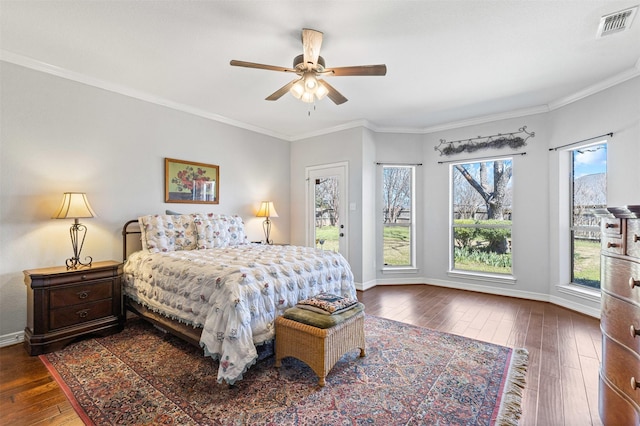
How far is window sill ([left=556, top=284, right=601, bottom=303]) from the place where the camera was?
3.65 meters

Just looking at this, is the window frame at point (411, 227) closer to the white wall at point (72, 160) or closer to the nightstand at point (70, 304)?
the white wall at point (72, 160)

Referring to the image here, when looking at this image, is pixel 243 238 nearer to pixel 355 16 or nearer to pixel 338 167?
pixel 338 167

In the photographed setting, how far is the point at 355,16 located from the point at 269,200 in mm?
3623

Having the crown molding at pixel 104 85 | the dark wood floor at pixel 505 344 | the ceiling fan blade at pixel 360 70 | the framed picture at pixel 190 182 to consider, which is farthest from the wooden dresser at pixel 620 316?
the crown molding at pixel 104 85

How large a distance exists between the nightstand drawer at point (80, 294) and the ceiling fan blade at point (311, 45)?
2.95 meters

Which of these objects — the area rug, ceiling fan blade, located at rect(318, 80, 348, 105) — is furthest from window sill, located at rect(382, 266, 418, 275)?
ceiling fan blade, located at rect(318, 80, 348, 105)

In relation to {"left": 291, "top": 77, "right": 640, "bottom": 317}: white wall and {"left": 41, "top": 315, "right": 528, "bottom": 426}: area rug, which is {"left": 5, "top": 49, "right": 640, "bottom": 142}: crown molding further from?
{"left": 41, "top": 315, "right": 528, "bottom": 426}: area rug

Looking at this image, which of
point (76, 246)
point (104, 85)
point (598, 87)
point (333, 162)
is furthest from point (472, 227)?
point (104, 85)

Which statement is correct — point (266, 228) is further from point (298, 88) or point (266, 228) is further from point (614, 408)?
point (614, 408)

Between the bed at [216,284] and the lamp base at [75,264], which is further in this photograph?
the lamp base at [75,264]

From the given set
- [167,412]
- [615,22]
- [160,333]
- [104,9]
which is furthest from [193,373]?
[615,22]

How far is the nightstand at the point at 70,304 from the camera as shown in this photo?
2627 mm

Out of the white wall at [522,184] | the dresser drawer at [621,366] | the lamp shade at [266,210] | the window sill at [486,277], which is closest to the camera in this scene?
the dresser drawer at [621,366]

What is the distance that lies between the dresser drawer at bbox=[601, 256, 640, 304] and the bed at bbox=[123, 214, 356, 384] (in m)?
2.08
